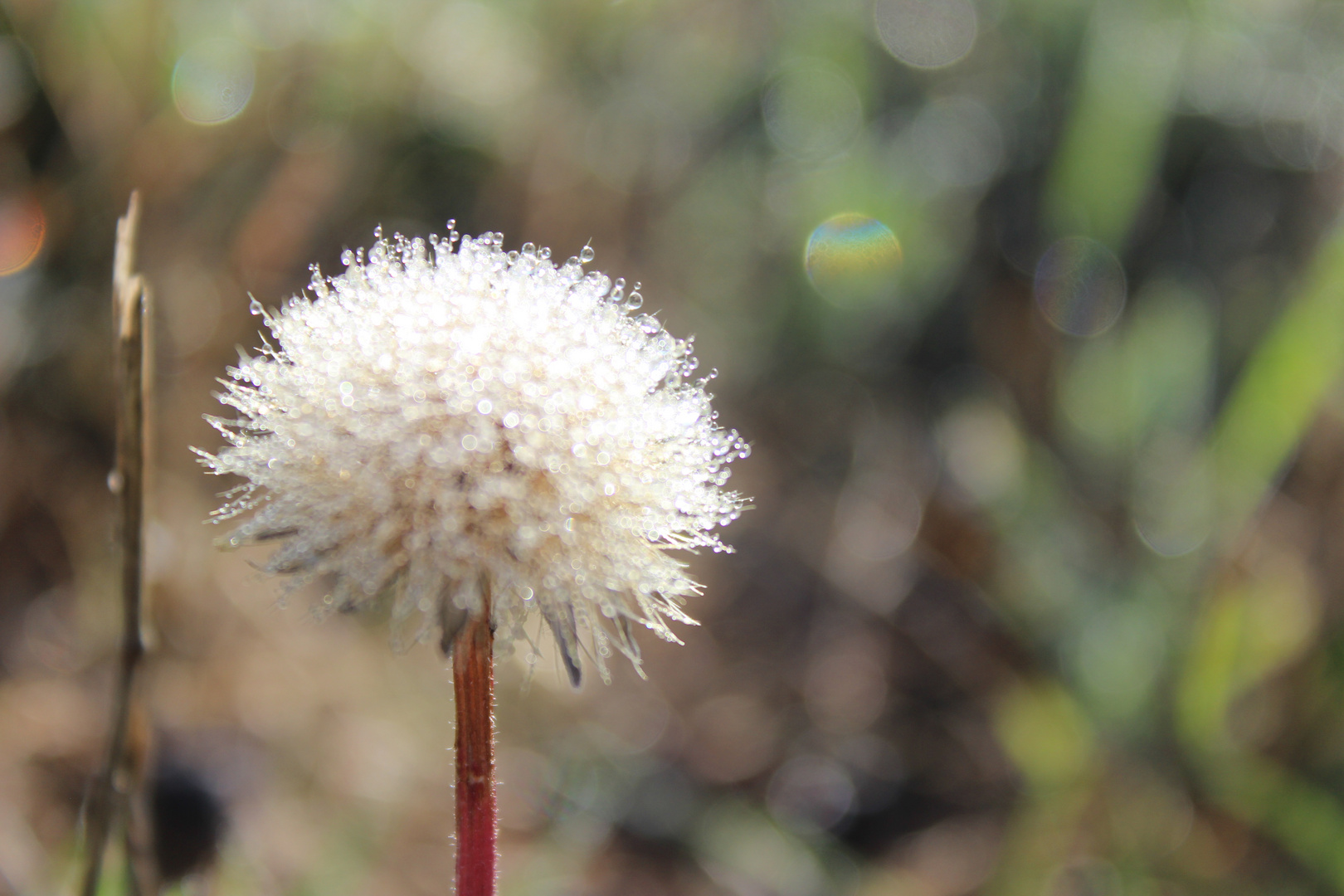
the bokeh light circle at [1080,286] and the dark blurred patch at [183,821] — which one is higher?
the bokeh light circle at [1080,286]

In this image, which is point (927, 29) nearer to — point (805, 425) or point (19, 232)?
point (805, 425)

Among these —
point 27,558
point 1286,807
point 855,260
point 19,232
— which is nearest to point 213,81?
point 19,232

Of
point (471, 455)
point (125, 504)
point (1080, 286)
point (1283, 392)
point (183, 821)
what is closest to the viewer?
point (471, 455)

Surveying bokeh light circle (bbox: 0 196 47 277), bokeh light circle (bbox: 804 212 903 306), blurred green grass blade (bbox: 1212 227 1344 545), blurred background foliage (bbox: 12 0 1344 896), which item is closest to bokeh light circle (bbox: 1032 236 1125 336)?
blurred background foliage (bbox: 12 0 1344 896)

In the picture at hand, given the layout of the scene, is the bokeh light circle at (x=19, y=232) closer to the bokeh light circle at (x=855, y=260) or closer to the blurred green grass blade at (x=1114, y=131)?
the bokeh light circle at (x=855, y=260)

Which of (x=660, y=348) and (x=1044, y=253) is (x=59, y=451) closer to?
(x=660, y=348)

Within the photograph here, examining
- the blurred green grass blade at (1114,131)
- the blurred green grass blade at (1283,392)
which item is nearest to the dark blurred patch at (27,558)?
the blurred green grass blade at (1283,392)
